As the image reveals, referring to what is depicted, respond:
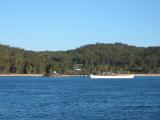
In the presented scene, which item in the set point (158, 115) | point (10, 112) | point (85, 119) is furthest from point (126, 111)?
point (10, 112)

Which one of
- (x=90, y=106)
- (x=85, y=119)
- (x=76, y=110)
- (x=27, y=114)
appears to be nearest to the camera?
(x=85, y=119)

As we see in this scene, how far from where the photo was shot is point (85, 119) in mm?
55125

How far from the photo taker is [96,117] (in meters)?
57.0

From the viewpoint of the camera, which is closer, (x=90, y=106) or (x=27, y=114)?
(x=27, y=114)

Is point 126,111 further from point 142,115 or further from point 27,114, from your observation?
point 27,114

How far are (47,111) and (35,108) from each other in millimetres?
4864

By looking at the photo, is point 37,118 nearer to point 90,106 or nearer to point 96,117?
point 96,117

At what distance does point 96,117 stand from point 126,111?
25.0 feet

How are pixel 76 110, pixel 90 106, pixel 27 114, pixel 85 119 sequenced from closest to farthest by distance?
pixel 85 119
pixel 27 114
pixel 76 110
pixel 90 106

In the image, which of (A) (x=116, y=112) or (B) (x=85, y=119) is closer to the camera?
(B) (x=85, y=119)

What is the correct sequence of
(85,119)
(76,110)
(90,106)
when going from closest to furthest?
(85,119), (76,110), (90,106)

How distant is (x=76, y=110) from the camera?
65.3 metres

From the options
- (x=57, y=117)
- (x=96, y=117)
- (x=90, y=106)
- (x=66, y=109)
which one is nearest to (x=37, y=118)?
(x=57, y=117)

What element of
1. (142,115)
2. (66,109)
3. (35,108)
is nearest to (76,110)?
(66,109)
